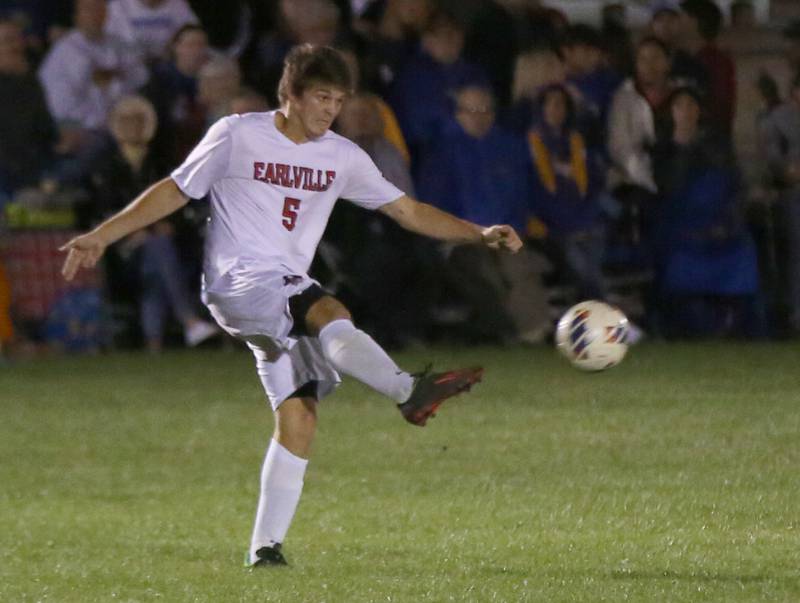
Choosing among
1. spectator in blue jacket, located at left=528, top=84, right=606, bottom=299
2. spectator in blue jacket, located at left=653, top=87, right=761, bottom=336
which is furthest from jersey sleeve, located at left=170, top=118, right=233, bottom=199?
spectator in blue jacket, located at left=653, top=87, right=761, bottom=336

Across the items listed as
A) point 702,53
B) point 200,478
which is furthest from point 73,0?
point 200,478

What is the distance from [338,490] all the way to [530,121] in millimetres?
7358

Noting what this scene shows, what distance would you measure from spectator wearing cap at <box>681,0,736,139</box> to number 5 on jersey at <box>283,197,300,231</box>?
10.6 metres

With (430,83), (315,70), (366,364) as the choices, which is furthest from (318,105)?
(430,83)

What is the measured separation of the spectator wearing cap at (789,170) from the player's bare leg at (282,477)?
10.1 meters

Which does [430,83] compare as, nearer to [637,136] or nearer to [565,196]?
[565,196]

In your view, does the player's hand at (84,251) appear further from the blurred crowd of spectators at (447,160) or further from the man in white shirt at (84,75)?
the man in white shirt at (84,75)

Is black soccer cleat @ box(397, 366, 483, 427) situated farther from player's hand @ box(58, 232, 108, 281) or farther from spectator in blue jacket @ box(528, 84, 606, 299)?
spectator in blue jacket @ box(528, 84, 606, 299)

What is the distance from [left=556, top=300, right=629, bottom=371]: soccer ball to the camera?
8328mm

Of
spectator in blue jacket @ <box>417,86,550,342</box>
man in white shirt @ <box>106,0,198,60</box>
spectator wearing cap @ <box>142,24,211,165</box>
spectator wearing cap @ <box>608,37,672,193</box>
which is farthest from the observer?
man in white shirt @ <box>106,0,198,60</box>

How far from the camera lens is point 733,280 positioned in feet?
54.4

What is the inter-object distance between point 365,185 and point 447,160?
818 centimetres

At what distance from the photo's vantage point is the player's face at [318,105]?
738cm

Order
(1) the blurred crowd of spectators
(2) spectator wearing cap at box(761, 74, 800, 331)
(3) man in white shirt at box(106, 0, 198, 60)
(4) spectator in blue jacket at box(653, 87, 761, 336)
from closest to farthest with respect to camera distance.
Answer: (1) the blurred crowd of spectators → (4) spectator in blue jacket at box(653, 87, 761, 336) → (3) man in white shirt at box(106, 0, 198, 60) → (2) spectator wearing cap at box(761, 74, 800, 331)
